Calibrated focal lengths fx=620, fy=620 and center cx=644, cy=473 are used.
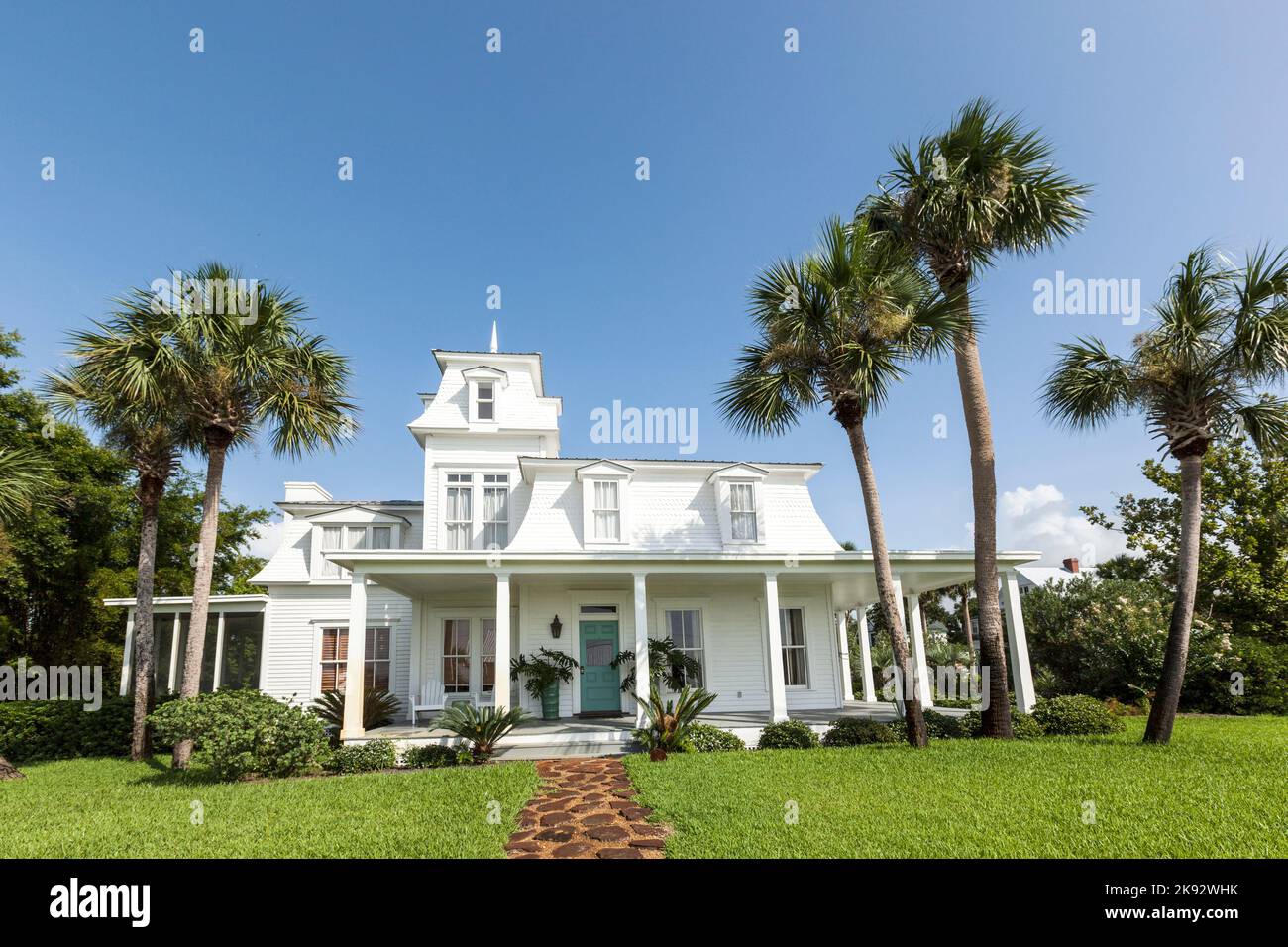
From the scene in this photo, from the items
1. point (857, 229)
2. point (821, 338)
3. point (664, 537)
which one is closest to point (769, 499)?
point (664, 537)

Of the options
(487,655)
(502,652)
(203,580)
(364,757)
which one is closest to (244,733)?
(364,757)

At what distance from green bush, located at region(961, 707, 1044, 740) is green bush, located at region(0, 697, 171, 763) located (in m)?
15.2

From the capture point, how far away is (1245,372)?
383 inches

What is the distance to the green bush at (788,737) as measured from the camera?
1073 cm

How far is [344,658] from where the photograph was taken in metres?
15.7

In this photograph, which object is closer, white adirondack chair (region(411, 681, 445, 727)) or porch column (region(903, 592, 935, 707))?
porch column (region(903, 592, 935, 707))

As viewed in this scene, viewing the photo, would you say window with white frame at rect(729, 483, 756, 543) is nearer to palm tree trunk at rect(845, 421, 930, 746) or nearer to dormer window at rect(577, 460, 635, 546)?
dormer window at rect(577, 460, 635, 546)

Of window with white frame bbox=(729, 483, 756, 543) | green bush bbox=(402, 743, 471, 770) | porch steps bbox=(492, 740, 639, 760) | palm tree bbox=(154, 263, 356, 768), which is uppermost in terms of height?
palm tree bbox=(154, 263, 356, 768)

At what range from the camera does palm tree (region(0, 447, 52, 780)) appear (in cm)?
1008

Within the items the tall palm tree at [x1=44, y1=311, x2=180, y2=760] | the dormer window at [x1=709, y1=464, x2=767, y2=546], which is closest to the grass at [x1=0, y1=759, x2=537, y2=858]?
the tall palm tree at [x1=44, y1=311, x2=180, y2=760]
